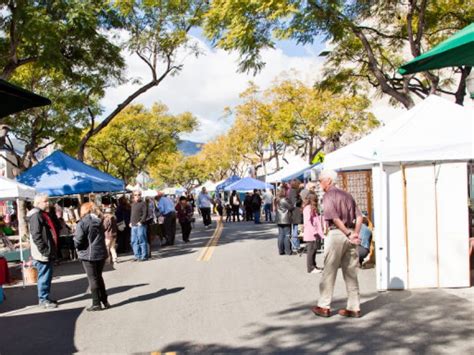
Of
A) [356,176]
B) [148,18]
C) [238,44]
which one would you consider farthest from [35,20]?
[356,176]

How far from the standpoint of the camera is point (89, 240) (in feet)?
25.7

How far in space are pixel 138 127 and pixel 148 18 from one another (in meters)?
24.1

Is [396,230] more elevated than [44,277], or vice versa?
[396,230]

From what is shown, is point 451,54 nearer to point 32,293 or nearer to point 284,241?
point 32,293

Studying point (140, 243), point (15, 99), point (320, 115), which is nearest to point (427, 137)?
point (15, 99)

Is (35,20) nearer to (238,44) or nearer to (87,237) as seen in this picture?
(238,44)

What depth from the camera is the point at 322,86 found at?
18.4m

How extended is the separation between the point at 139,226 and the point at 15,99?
862cm

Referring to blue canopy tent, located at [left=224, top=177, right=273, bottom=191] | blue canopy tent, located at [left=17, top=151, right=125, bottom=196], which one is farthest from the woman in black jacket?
blue canopy tent, located at [left=224, top=177, right=273, bottom=191]

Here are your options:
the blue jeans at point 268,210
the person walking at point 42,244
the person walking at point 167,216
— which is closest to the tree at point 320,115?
the blue jeans at point 268,210

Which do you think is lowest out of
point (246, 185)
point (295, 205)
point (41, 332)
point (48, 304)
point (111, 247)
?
point (41, 332)

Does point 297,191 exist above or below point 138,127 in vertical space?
below

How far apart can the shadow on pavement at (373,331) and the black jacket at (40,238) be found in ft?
10.5

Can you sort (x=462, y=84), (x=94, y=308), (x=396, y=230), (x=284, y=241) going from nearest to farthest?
→ (x=94, y=308)
(x=396, y=230)
(x=284, y=241)
(x=462, y=84)
